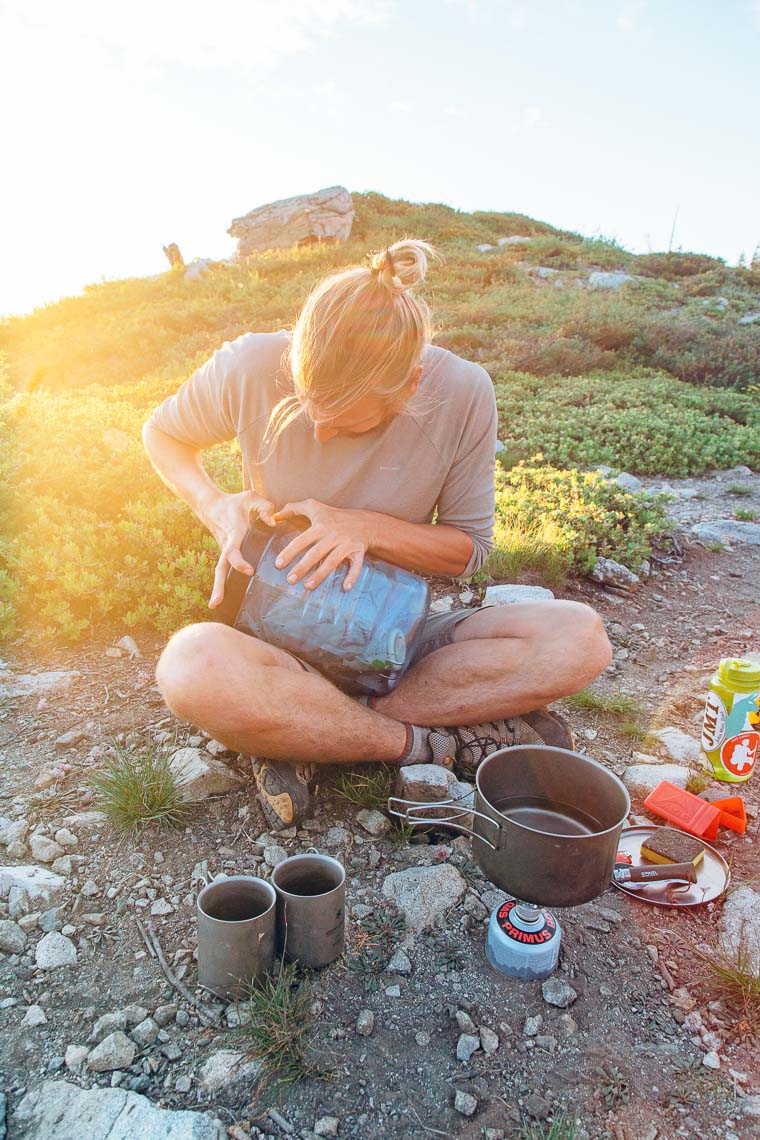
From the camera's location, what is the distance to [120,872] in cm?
245

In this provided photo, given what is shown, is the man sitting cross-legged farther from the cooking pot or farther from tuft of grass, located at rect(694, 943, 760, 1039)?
tuft of grass, located at rect(694, 943, 760, 1039)

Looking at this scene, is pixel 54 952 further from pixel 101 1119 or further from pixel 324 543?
pixel 324 543

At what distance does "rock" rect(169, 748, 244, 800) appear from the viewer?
2781 millimetres

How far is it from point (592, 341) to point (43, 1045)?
41.7 feet

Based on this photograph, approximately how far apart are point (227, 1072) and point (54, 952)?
2.13 ft

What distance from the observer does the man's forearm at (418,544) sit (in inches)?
112

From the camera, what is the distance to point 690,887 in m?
2.50

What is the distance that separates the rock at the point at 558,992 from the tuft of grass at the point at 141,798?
1295 millimetres

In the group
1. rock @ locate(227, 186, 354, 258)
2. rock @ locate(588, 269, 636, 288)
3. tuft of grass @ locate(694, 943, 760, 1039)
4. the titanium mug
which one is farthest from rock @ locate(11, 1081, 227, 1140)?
rock @ locate(227, 186, 354, 258)

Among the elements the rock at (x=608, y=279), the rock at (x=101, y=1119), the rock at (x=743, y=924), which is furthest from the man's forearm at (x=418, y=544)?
the rock at (x=608, y=279)

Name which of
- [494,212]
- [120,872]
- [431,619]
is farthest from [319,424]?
[494,212]

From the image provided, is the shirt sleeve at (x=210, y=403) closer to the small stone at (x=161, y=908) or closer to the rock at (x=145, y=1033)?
the small stone at (x=161, y=908)

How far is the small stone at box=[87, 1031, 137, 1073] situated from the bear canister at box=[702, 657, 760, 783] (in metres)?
2.40

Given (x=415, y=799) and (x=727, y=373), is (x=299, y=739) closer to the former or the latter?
(x=415, y=799)
